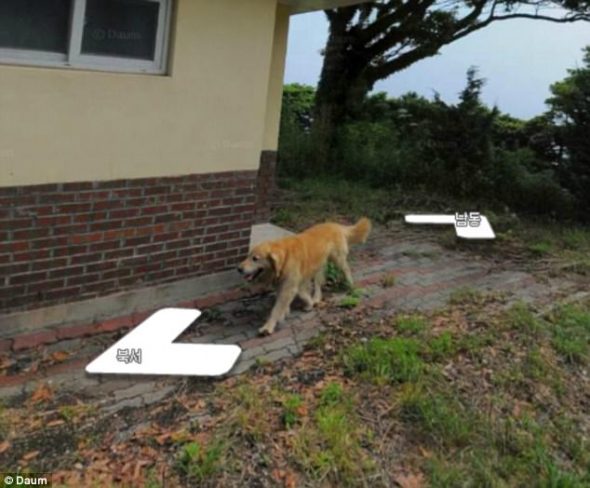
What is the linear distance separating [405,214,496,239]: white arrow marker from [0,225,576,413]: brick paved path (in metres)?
0.32

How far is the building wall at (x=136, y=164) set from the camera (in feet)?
11.9

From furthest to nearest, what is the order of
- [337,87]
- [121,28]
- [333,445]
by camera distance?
[337,87] < [121,28] < [333,445]

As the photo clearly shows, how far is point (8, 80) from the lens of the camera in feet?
11.1

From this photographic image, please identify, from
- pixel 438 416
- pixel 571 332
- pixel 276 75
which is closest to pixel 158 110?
pixel 276 75

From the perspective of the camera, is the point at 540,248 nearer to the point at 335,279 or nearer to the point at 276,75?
the point at 335,279

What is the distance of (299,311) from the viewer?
477 centimetres

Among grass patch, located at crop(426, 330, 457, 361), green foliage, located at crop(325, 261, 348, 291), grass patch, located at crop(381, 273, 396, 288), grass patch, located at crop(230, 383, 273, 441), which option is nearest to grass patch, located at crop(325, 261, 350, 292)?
green foliage, located at crop(325, 261, 348, 291)

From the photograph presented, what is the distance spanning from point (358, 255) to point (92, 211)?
3204 mm

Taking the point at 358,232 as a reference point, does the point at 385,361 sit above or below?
below

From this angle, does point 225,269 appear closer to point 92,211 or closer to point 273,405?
point 92,211

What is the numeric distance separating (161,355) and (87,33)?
7.30 ft

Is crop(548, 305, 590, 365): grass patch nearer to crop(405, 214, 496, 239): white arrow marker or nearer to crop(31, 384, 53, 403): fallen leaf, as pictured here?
crop(405, 214, 496, 239): white arrow marker

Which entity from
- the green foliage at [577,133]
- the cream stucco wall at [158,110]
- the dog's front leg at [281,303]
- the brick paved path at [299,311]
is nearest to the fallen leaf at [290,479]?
the brick paved path at [299,311]

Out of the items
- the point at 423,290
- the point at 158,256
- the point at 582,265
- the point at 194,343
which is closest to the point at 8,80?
the point at 158,256
